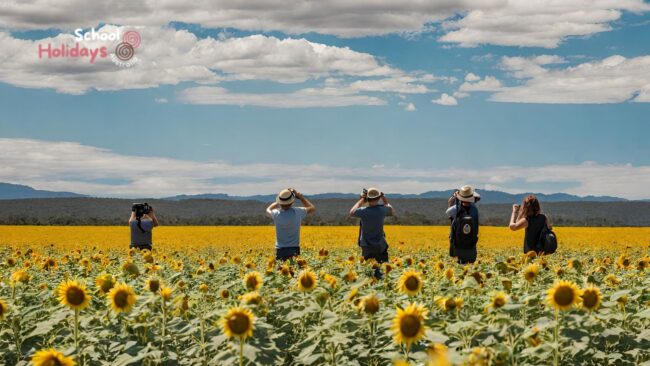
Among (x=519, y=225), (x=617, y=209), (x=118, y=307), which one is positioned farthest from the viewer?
(x=617, y=209)

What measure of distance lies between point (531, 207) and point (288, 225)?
12.8 feet

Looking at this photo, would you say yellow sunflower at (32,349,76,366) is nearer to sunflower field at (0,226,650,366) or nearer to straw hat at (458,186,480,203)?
sunflower field at (0,226,650,366)

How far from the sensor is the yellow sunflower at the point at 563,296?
5547 mm

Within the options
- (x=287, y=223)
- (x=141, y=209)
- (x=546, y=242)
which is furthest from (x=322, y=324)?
(x=141, y=209)

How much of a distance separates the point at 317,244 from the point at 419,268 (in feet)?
77.3

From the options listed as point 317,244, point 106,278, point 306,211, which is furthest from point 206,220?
point 106,278

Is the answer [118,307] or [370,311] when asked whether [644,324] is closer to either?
[370,311]

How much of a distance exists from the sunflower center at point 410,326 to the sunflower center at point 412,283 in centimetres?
173

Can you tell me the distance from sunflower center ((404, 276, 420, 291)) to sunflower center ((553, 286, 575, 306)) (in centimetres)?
127

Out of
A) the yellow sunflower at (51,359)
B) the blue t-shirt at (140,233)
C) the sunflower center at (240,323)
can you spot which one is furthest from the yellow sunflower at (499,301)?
the blue t-shirt at (140,233)

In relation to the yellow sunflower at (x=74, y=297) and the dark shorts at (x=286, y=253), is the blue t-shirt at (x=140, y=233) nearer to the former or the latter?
the dark shorts at (x=286, y=253)

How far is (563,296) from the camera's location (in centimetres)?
555

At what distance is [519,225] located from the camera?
12938 mm

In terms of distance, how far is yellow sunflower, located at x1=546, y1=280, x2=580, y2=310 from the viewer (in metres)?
5.55
